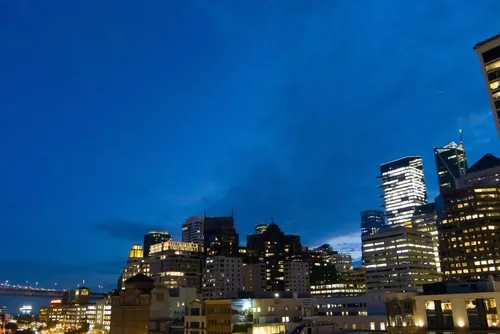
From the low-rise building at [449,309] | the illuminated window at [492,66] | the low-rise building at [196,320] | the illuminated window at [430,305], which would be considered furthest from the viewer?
the low-rise building at [196,320]

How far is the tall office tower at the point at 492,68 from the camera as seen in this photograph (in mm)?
70500

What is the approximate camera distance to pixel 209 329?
98500 millimetres

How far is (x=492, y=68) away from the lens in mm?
72000

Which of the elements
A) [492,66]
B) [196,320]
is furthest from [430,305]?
[196,320]

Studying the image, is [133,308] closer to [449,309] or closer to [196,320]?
[196,320]

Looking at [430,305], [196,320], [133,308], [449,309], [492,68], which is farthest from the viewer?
[133,308]

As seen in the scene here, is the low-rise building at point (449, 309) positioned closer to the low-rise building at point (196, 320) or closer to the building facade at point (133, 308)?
the low-rise building at point (196, 320)

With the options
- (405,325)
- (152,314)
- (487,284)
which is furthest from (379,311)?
(152,314)

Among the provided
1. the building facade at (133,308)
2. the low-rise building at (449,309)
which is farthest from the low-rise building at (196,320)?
the low-rise building at (449,309)

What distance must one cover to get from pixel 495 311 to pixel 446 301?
673 centimetres

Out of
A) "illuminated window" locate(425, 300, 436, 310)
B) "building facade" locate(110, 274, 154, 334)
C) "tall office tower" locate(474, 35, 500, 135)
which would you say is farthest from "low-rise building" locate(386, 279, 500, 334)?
"building facade" locate(110, 274, 154, 334)

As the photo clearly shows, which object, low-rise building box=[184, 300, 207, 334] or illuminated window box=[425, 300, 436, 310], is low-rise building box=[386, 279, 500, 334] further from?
low-rise building box=[184, 300, 207, 334]

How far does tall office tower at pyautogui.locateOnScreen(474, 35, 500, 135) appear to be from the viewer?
70.5 meters

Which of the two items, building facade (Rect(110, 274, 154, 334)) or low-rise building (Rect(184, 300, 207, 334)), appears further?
building facade (Rect(110, 274, 154, 334))
